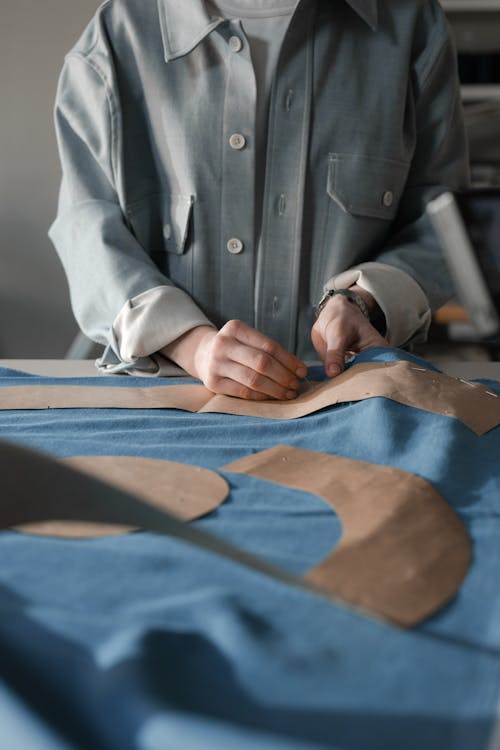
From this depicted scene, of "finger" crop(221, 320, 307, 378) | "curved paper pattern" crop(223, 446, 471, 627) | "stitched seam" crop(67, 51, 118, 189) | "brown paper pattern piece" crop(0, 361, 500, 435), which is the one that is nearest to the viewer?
"curved paper pattern" crop(223, 446, 471, 627)

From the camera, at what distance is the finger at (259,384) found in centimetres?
91

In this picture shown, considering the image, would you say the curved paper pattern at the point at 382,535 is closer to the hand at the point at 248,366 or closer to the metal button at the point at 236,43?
the hand at the point at 248,366

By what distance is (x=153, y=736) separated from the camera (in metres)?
0.34

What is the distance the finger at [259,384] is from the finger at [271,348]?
0.02m

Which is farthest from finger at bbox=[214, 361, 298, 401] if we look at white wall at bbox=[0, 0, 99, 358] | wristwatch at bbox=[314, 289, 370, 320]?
white wall at bbox=[0, 0, 99, 358]

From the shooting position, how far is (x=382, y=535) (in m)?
0.54

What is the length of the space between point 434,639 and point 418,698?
51 millimetres

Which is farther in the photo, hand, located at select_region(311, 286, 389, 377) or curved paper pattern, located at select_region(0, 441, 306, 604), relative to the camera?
hand, located at select_region(311, 286, 389, 377)

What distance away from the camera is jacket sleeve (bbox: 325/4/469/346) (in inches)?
45.1

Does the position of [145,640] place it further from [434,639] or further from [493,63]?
[493,63]

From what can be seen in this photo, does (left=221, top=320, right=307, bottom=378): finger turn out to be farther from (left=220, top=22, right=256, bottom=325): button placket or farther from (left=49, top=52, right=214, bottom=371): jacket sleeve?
(left=220, top=22, right=256, bottom=325): button placket

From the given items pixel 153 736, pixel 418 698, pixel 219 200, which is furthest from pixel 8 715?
pixel 219 200

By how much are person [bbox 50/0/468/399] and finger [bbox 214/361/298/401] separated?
224 millimetres

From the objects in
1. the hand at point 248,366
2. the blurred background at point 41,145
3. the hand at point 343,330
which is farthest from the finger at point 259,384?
the blurred background at point 41,145
